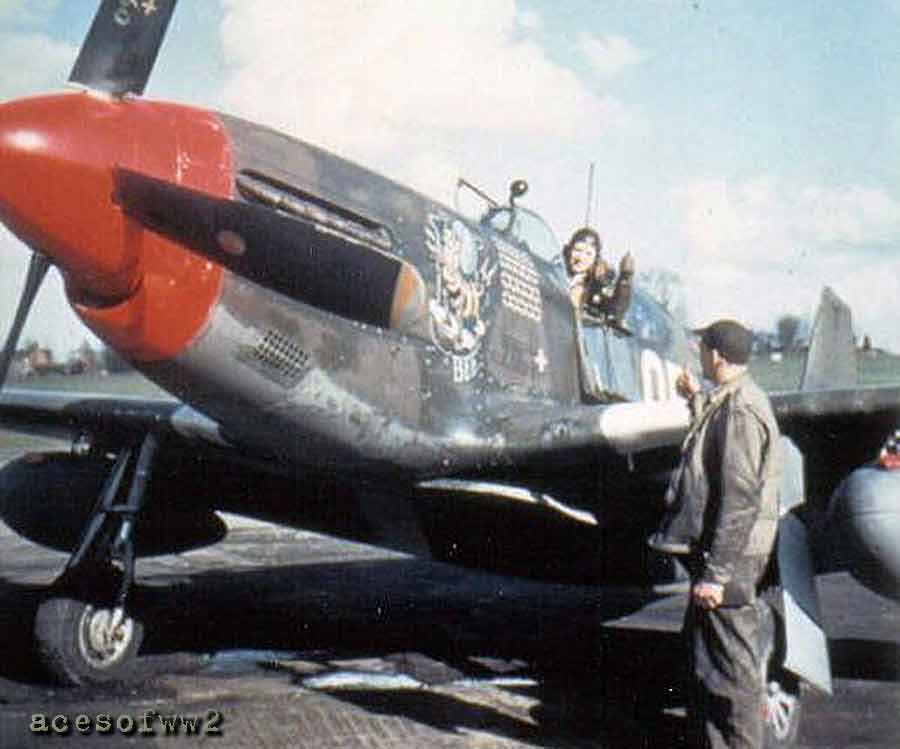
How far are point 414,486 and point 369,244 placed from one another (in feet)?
3.96

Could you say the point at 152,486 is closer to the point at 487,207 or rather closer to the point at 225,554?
the point at 487,207

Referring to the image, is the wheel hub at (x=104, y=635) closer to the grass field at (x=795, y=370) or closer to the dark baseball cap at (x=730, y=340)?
the dark baseball cap at (x=730, y=340)

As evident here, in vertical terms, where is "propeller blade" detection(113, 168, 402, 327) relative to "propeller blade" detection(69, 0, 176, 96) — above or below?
A: below

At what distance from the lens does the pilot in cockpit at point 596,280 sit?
656 cm

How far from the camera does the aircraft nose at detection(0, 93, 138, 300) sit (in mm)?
3438

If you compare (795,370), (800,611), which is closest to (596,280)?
(800,611)

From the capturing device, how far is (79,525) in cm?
Answer: 626

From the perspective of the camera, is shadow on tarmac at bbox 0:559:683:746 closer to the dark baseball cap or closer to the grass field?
the dark baseball cap

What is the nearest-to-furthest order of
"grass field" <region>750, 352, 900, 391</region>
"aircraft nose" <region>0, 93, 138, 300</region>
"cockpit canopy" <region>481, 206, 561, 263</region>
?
1. "aircraft nose" <region>0, 93, 138, 300</region>
2. "cockpit canopy" <region>481, 206, 561, 263</region>
3. "grass field" <region>750, 352, 900, 391</region>

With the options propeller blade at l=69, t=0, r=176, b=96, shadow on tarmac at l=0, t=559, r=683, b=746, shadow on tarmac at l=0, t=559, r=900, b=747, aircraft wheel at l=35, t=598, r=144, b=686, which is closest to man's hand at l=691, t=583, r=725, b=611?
shadow on tarmac at l=0, t=559, r=900, b=747

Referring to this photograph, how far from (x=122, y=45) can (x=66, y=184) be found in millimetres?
675

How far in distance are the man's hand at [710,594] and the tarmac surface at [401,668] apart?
1.05 m

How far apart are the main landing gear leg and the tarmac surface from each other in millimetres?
150

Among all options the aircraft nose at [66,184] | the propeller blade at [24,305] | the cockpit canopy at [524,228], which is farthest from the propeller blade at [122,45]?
the cockpit canopy at [524,228]
